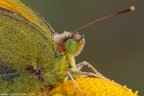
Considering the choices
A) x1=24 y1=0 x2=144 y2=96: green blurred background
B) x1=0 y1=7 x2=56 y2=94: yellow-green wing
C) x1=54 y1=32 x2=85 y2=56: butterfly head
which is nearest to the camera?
x1=0 y1=7 x2=56 y2=94: yellow-green wing

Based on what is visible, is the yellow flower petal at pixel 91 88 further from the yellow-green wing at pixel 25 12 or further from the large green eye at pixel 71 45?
the yellow-green wing at pixel 25 12

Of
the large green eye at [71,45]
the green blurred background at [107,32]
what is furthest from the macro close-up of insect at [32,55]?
the green blurred background at [107,32]

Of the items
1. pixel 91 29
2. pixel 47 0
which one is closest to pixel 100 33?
pixel 91 29

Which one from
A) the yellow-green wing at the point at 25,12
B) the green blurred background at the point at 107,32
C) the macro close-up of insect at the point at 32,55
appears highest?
the green blurred background at the point at 107,32

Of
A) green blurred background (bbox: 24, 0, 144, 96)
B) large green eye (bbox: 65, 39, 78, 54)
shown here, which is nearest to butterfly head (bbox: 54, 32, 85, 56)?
large green eye (bbox: 65, 39, 78, 54)

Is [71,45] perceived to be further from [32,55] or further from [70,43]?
[32,55]

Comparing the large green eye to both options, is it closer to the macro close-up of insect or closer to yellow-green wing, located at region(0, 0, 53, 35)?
the macro close-up of insect

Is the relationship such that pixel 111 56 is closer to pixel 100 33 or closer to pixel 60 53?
pixel 100 33

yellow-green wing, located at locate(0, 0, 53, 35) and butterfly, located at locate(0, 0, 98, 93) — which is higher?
yellow-green wing, located at locate(0, 0, 53, 35)
